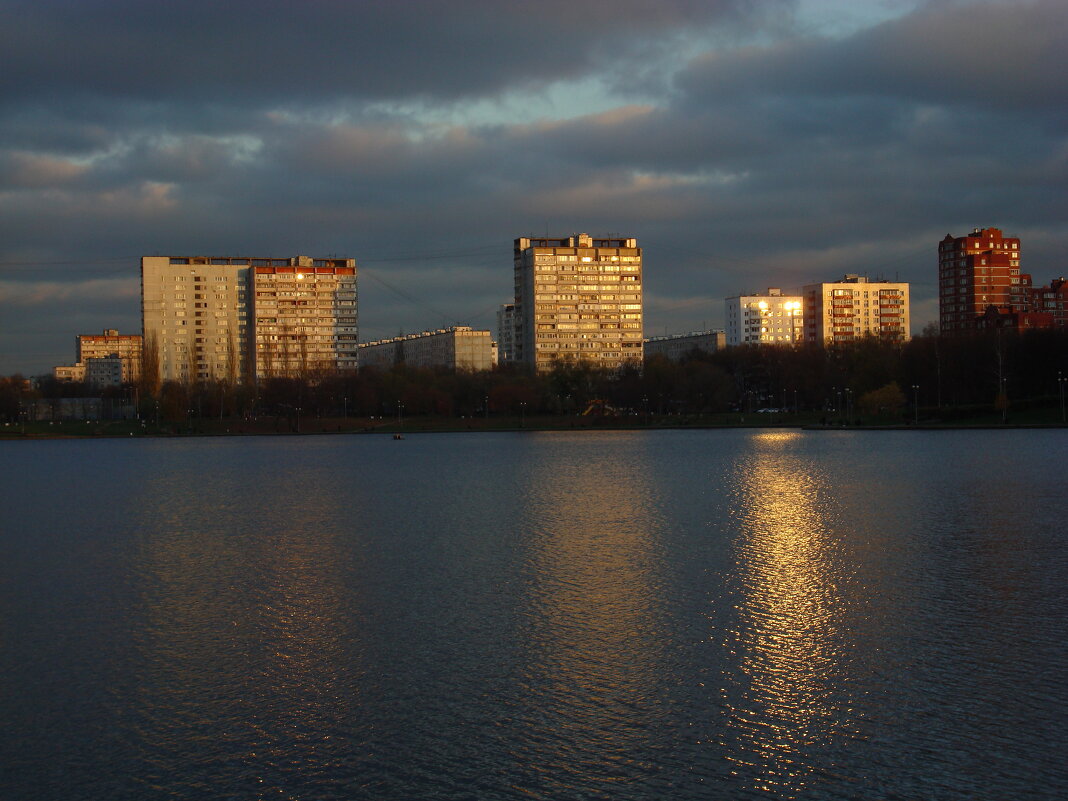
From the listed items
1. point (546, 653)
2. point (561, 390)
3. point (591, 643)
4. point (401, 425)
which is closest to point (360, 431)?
point (401, 425)

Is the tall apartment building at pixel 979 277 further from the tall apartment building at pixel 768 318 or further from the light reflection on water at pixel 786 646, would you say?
the light reflection on water at pixel 786 646

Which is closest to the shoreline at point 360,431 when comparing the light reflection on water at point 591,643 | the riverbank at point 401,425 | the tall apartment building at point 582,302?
the riverbank at point 401,425

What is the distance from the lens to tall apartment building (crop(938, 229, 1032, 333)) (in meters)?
146

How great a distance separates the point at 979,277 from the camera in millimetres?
146625

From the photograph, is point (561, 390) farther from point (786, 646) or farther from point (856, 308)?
point (786, 646)

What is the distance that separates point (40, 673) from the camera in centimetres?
1177

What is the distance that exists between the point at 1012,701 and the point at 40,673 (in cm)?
1039

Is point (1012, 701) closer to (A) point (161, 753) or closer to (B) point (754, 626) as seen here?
(B) point (754, 626)

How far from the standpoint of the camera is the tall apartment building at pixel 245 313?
13138cm

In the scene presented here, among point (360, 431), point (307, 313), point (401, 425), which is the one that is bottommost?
point (360, 431)

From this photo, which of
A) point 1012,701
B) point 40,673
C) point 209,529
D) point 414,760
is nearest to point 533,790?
point 414,760

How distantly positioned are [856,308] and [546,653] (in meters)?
164

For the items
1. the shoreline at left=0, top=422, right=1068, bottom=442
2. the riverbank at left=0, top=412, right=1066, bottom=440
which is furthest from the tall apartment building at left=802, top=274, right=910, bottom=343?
the shoreline at left=0, top=422, right=1068, bottom=442

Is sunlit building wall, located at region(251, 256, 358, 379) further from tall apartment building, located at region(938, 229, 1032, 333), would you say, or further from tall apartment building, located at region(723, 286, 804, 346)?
tall apartment building, located at region(938, 229, 1032, 333)
